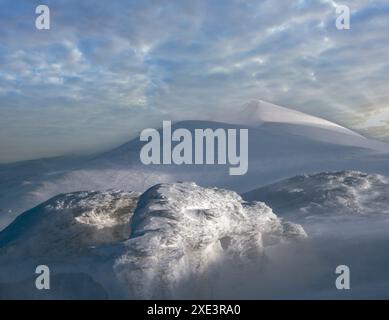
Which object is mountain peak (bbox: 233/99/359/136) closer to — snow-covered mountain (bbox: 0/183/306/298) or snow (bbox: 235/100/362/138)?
snow (bbox: 235/100/362/138)

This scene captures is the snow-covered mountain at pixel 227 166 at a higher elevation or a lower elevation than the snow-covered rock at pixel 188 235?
higher

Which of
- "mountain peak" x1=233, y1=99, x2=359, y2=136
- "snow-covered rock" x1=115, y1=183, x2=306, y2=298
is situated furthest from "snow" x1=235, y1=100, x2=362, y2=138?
"snow-covered rock" x1=115, y1=183, x2=306, y2=298

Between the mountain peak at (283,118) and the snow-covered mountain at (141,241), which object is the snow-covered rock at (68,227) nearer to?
the snow-covered mountain at (141,241)

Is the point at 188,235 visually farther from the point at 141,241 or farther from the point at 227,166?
the point at 227,166

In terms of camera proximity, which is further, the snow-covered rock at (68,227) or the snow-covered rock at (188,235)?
the snow-covered rock at (68,227)

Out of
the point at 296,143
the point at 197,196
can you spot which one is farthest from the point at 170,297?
the point at 296,143

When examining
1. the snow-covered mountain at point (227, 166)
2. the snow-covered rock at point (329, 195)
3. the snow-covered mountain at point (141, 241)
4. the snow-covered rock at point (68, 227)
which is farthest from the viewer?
the snow-covered mountain at point (227, 166)

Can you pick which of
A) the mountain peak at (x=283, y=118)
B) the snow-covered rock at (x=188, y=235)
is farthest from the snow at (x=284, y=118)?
the snow-covered rock at (x=188, y=235)
